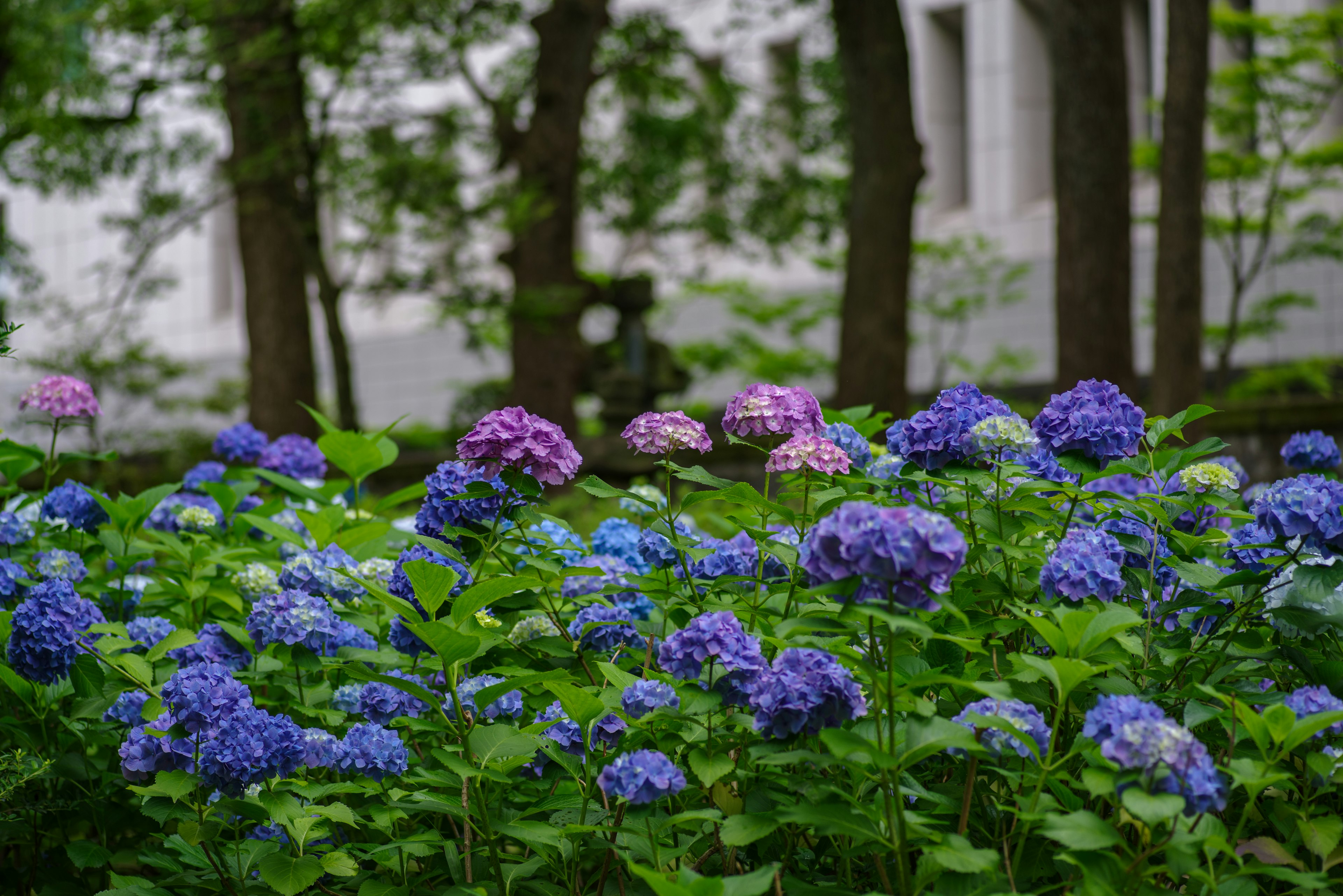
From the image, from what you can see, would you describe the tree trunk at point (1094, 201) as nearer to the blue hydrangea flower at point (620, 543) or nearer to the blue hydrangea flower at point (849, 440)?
the blue hydrangea flower at point (620, 543)

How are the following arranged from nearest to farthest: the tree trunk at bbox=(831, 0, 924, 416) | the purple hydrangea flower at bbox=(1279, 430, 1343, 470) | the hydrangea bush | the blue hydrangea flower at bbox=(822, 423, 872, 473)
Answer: the hydrangea bush < the blue hydrangea flower at bbox=(822, 423, 872, 473) < the purple hydrangea flower at bbox=(1279, 430, 1343, 470) < the tree trunk at bbox=(831, 0, 924, 416)

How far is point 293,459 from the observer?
3.63m

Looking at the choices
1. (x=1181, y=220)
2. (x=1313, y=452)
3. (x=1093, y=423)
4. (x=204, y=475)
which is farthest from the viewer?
(x=1181, y=220)

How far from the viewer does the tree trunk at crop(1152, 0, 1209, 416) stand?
22.9 ft

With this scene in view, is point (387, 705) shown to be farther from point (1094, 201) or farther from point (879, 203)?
point (879, 203)

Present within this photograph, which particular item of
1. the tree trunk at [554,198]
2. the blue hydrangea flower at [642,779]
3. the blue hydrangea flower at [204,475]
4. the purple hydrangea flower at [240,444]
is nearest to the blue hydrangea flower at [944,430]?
the blue hydrangea flower at [642,779]

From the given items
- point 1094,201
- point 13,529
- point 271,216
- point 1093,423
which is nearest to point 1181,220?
point 1094,201

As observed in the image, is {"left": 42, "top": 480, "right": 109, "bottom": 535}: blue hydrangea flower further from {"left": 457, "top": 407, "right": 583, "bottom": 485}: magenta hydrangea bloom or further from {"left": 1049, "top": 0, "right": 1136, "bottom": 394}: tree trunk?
{"left": 1049, "top": 0, "right": 1136, "bottom": 394}: tree trunk

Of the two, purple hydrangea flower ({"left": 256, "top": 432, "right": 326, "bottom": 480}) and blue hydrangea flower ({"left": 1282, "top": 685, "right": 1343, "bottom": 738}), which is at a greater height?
purple hydrangea flower ({"left": 256, "top": 432, "right": 326, "bottom": 480})

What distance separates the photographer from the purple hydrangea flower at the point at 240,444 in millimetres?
3797

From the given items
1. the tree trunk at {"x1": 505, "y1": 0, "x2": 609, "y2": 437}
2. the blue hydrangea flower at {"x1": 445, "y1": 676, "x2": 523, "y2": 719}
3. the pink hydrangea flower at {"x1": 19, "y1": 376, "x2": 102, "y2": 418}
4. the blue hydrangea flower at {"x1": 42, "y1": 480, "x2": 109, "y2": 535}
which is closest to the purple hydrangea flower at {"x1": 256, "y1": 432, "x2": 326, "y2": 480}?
the pink hydrangea flower at {"x1": 19, "y1": 376, "x2": 102, "y2": 418}

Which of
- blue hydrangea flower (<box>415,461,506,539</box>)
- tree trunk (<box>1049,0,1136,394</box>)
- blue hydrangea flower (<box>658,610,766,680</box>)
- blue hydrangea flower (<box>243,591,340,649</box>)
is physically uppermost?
tree trunk (<box>1049,0,1136,394</box>)

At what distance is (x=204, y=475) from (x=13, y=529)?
767 millimetres

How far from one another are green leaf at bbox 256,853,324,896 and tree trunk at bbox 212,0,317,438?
741cm
